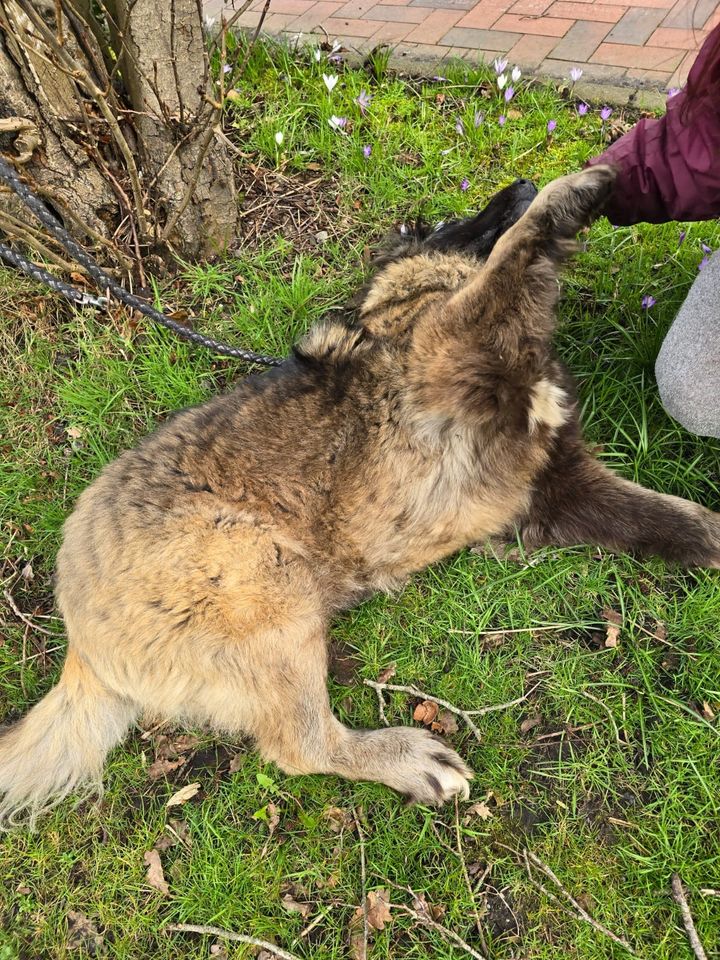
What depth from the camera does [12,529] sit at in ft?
10.3

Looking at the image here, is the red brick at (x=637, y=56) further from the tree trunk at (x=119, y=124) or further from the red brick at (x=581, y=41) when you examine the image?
the tree trunk at (x=119, y=124)

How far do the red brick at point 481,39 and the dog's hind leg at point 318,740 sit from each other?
377cm

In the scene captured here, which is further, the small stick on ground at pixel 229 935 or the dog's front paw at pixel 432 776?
the dog's front paw at pixel 432 776

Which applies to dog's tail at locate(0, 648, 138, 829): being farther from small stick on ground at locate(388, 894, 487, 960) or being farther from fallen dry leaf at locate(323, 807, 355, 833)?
small stick on ground at locate(388, 894, 487, 960)

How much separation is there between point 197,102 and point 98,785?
A: 3.10 metres

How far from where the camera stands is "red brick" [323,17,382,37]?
14.6 ft

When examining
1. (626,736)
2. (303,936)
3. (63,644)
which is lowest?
(303,936)

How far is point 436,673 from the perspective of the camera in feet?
8.77

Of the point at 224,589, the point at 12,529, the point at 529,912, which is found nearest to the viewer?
the point at 529,912

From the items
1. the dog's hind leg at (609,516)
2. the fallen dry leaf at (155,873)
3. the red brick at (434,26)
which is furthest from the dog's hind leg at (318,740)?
the red brick at (434,26)

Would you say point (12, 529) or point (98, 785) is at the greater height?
point (12, 529)

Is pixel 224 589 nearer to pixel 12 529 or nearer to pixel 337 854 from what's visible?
pixel 337 854

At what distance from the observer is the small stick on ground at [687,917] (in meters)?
2.03

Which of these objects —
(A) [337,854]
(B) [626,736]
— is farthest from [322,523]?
(B) [626,736]
